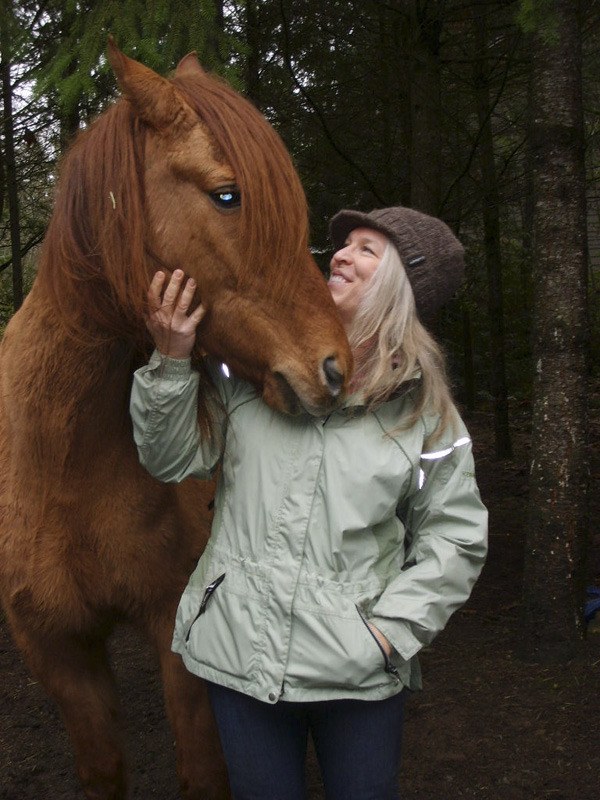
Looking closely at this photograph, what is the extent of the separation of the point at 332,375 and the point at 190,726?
1.57 m

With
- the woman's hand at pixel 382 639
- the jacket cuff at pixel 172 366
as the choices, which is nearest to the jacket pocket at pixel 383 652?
the woman's hand at pixel 382 639

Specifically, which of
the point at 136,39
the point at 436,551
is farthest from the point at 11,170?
the point at 436,551

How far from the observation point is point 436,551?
2068 millimetres

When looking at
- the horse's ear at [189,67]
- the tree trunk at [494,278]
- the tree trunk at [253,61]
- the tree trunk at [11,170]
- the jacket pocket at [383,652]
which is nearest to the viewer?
the jacket pocket at [383,652]

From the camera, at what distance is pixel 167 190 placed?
2.09m

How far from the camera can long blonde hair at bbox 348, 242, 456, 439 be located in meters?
2.18

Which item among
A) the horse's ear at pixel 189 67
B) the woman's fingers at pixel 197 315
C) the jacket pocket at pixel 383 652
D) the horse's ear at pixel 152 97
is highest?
the horse's ear at pixel 189 67

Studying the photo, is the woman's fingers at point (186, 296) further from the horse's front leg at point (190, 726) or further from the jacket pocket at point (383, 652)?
the horse's front leg at point (190, 726)

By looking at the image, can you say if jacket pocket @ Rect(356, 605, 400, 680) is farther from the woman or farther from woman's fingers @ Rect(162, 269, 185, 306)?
woman's fingers @ Rect(162, 269, 185, 306)

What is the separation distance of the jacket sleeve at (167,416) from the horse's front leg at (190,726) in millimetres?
838

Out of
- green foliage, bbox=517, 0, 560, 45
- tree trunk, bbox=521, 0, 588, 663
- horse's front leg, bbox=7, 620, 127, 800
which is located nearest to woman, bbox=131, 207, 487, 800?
horse's front leg, bbox=7, 620, 127, 800

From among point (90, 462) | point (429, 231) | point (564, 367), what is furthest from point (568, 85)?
point (90, 462)

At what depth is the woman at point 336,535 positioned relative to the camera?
6.55 ft

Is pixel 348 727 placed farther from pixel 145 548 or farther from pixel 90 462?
pixel 90 462
